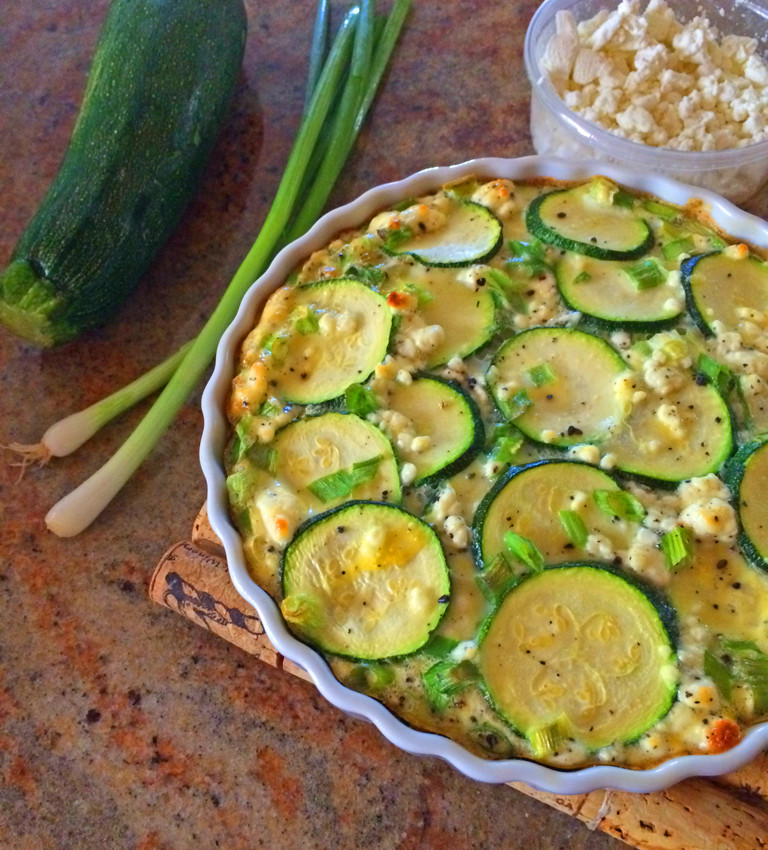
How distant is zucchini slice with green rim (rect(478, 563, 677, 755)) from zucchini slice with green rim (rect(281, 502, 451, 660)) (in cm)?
14

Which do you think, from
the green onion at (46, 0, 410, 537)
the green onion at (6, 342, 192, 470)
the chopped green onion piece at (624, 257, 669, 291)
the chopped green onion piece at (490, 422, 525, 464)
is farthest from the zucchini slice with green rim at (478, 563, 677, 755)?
the green onion at (6, 342, 192, 470)

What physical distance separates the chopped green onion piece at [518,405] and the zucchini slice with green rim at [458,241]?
0.36 m

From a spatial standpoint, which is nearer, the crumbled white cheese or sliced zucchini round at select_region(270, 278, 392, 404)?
sliced zucchini round at select_region(270, 278, 392, 404)

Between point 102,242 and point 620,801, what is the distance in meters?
1.69

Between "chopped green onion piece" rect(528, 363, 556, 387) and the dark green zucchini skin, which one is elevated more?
the dark green zucchini skin

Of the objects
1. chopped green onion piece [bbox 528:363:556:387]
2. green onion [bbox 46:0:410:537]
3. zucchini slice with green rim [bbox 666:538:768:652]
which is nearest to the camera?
zucchini slice with green rim [bbox 666:538:768:652]

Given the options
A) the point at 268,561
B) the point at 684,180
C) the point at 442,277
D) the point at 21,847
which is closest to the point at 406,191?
the point at 442,277

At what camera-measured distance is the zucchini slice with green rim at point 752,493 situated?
4.99ft

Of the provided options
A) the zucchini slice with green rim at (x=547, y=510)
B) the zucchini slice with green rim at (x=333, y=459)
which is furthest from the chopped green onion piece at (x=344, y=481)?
the zucchini slice with green rim at (x=547, y=510)

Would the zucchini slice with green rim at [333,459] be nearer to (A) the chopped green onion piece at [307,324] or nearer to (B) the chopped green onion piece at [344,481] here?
(B) the chopped green onion piece at [344,481]

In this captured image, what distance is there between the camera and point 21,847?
169cm

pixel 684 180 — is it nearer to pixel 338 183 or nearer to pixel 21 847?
pixel 338 183

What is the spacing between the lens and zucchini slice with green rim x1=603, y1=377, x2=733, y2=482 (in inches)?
63.0

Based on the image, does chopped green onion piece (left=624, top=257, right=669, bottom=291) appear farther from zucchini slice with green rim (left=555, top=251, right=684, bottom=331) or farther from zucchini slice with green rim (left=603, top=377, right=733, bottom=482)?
zucchini slice with green rim (left=603, top=377, right=733, bottom=482)
